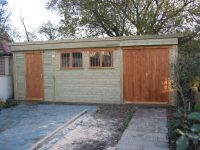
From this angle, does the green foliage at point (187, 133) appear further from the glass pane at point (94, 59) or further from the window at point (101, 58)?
the glass pane at point (94, 59)

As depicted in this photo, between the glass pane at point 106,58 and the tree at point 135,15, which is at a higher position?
the tree at point 135,15

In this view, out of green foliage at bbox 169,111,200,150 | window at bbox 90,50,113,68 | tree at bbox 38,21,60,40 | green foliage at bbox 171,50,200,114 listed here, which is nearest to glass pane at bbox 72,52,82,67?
window at bbox 90,50,113,68

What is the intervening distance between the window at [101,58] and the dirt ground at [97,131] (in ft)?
6.53

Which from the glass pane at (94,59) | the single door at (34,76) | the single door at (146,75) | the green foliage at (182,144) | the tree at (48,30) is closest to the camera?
the green foliage at (182,144)

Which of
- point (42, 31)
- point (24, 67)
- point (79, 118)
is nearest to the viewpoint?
point (79, 118)

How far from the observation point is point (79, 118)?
9578mm

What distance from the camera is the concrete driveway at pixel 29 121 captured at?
22.9ft

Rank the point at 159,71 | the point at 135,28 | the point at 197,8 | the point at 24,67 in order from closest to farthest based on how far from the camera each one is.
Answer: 1. the point at 159,71
2. the point at 24,67
3. the point at 197,8
4. the point at 135,28

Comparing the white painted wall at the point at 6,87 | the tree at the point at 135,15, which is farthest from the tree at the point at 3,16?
the white painted wall at the point at 6,87

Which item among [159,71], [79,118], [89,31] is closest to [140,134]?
[79,118]

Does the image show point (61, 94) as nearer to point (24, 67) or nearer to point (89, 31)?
point (24, 67)

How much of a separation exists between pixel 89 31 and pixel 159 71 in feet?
33.3

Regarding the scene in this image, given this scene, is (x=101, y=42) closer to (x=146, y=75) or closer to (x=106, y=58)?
(x=106, y=58)

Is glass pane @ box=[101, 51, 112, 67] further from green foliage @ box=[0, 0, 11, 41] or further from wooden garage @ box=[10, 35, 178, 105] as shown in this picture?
green foliage @ box=[0, 0, 11, 41]
